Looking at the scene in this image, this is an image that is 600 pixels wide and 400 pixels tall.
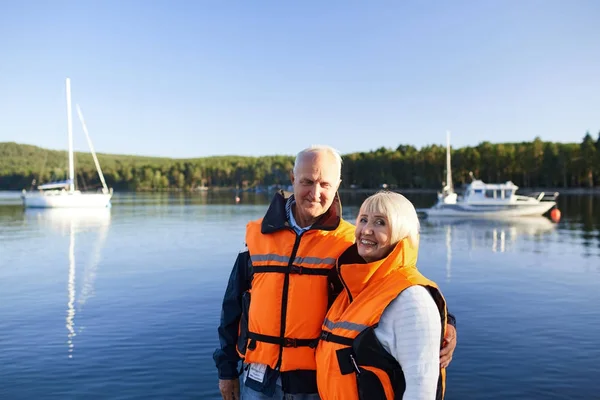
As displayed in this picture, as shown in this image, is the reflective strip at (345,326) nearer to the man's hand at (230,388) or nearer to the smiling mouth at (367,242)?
the smiling mouth at (367,242)

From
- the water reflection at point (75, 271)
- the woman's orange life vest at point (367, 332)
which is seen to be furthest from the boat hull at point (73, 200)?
the woman's orange life vest at point (367, 332)

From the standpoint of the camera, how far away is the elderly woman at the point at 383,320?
2725 millimetres

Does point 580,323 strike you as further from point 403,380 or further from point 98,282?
point 98,282

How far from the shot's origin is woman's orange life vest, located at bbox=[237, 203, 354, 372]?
350cm

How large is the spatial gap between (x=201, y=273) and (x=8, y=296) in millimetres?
6225

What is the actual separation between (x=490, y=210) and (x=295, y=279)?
2053 inches

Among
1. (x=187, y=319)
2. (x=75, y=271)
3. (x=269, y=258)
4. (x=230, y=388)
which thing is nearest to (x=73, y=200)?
(x=75, y=271)

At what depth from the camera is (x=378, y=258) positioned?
3.12 meters

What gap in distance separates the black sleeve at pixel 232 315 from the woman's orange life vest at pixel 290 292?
0.16m

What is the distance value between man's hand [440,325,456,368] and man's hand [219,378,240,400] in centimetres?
160

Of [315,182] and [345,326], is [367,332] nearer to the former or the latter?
[345,326]

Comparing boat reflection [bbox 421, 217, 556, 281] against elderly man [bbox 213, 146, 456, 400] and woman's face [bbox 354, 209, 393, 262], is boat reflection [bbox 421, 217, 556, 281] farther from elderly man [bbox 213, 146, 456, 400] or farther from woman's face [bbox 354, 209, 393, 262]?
woman's face [bbox 354, 209, 393, 262]

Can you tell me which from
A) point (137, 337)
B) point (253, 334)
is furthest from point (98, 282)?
point (253, 334)

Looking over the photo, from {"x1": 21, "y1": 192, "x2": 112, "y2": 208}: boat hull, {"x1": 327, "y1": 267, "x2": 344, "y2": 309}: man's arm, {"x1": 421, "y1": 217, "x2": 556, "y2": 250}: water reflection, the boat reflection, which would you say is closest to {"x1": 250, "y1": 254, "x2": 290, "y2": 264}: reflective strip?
{"x1": 327, "y1": 267, "x2": 344, "y2": 309}: man's arm
